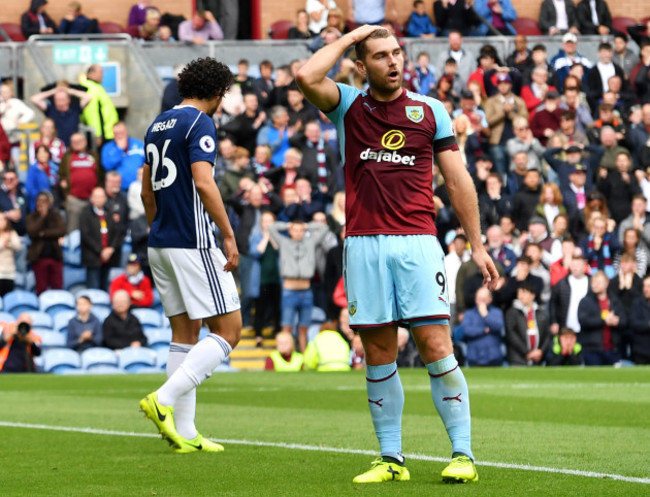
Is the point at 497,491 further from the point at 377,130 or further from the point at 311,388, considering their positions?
the point at 311,388

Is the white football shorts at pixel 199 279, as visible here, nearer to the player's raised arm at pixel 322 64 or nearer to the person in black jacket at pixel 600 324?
the player's raised arm at pixel 322 64

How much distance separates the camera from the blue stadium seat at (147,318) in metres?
21.6

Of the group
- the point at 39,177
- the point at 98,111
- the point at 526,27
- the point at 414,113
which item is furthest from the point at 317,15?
the point at 414,113

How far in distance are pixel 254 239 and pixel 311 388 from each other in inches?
227

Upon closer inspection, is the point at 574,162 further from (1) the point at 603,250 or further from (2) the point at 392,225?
(2) the point at 392,225

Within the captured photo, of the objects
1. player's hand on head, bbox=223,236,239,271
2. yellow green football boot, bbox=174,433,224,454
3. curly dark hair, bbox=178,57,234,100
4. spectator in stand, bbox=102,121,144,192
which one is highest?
curly dark hair, bbox=178,57,234,100

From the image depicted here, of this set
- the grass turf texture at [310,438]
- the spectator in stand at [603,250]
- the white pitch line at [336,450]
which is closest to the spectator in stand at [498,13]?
the spectator in stand at [603,250]

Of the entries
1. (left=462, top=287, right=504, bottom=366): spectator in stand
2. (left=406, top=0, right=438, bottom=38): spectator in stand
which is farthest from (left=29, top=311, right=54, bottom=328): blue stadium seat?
(left=406, top=0, right=438, bottom=38): spectator in stand

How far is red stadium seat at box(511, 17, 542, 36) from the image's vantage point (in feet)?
106

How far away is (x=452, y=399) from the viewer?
24.7ft

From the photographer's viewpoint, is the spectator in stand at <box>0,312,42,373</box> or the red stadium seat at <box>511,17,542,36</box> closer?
the spectator in stand at <box>0,312,42,373</box>

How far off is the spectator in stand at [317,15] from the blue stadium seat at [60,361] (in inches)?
377

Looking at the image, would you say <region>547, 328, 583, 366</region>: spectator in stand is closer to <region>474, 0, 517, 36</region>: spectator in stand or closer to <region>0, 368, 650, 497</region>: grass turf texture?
<region>0, 368, 650, 497</region>: grass turf texture

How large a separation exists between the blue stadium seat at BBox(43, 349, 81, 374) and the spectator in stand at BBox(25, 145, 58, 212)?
2.61m
